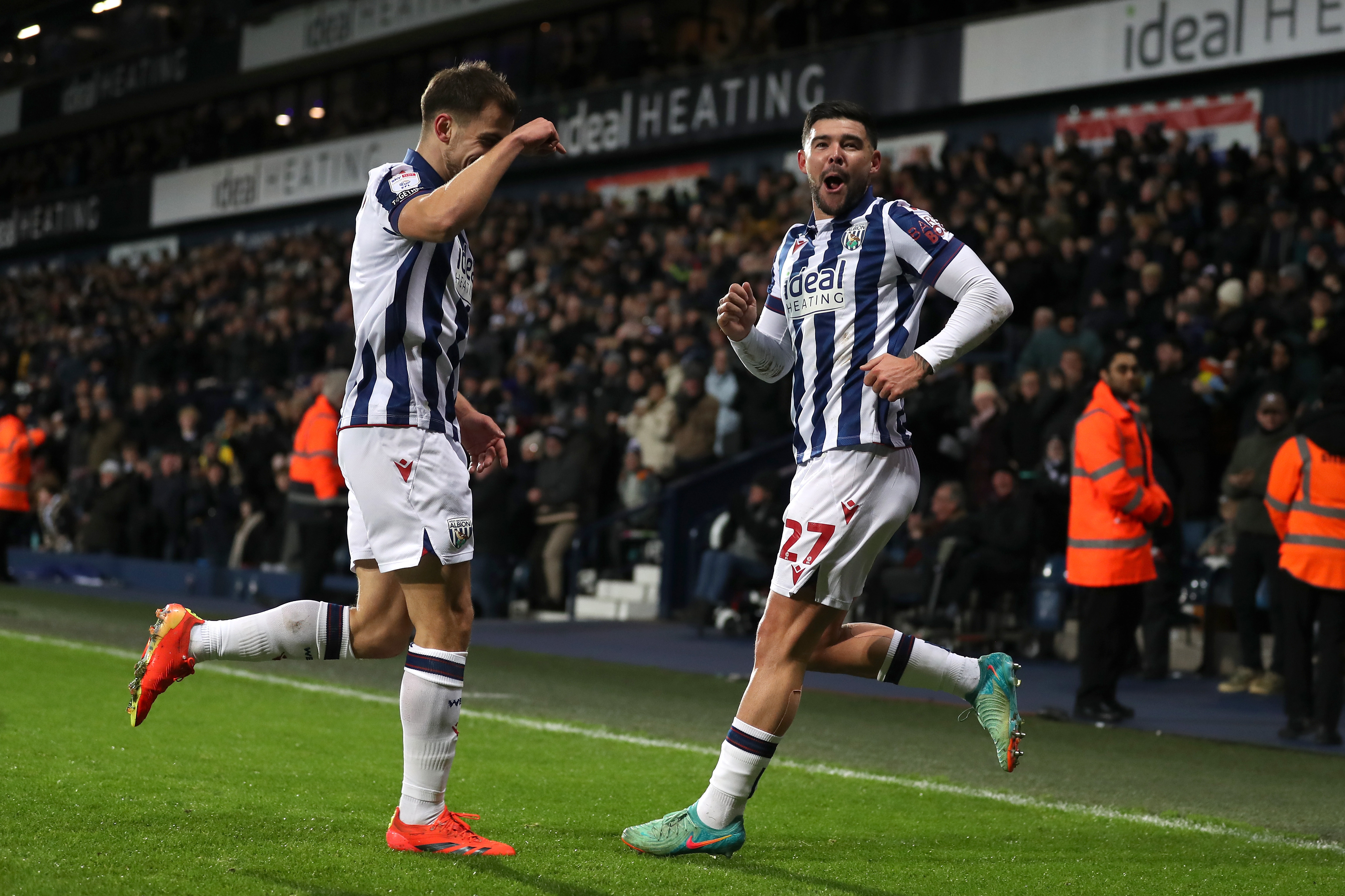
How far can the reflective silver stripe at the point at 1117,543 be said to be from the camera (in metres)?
8.91

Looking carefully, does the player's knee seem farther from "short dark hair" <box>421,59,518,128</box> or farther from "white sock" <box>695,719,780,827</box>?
"short dark hair" <box>421,59,518,128</box>

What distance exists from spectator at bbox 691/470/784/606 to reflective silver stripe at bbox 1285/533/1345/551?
5.70 metres

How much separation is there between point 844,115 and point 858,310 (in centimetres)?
64

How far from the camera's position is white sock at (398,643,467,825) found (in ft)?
14.3

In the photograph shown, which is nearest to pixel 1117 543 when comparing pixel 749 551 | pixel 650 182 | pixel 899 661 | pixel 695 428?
pixel 899 661

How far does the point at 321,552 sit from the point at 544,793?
27.5 feet

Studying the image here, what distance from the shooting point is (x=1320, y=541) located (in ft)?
27.6

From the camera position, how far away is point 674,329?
1808cm

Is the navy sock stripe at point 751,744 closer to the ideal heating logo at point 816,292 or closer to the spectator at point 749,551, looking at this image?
the ideal heating logo at point 816,292

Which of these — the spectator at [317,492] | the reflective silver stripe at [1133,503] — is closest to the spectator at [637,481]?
the spectator at [317,492]

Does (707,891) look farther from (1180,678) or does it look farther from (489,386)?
(489,386)

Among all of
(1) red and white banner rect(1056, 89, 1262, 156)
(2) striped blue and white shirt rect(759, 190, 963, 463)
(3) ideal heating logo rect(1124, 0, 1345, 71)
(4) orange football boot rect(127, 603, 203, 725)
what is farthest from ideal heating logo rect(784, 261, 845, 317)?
(1) red and white banner rect(1056, 89, 1262, 156)

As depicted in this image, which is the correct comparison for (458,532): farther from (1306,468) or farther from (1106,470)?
(1306,468)

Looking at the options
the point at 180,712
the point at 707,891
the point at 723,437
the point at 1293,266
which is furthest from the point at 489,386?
the point at 707,891
